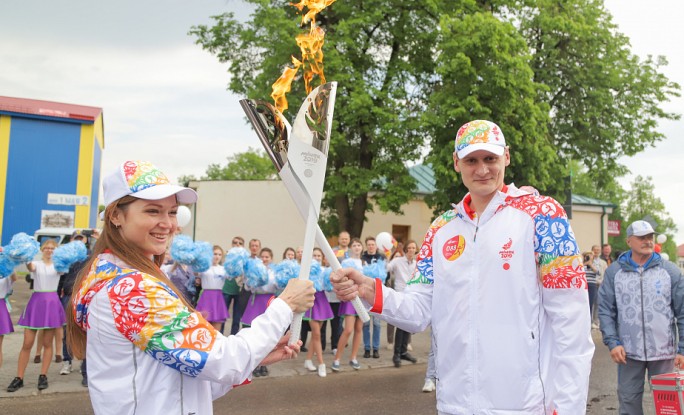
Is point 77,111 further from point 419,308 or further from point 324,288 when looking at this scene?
point 419,308

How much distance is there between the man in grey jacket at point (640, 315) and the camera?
5090mm

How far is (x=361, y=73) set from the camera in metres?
18.9

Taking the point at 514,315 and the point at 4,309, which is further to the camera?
the point at 4,309

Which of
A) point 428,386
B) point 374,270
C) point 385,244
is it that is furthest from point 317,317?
point 385,244

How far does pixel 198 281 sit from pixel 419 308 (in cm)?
703

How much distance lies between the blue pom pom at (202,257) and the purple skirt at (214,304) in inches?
24.7

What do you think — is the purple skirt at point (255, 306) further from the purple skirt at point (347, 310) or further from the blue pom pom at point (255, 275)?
the purple skirt at point (347, 310)

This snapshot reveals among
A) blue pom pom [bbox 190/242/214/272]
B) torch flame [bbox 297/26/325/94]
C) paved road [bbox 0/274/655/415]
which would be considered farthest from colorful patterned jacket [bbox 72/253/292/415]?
blue pom pom [bbox 190/242/214/272]

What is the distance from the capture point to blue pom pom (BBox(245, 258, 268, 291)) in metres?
8.71

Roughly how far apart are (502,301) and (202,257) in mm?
6399

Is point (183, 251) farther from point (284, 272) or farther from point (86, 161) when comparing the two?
point (86, 161)

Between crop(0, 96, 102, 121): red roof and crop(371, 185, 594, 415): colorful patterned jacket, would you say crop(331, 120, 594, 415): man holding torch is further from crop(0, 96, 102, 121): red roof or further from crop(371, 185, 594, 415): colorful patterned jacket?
crop(0, 96, 102, 121): red roof

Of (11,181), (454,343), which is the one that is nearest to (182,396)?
(454,343)

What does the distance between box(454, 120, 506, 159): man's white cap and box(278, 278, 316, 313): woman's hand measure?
1.06 m
